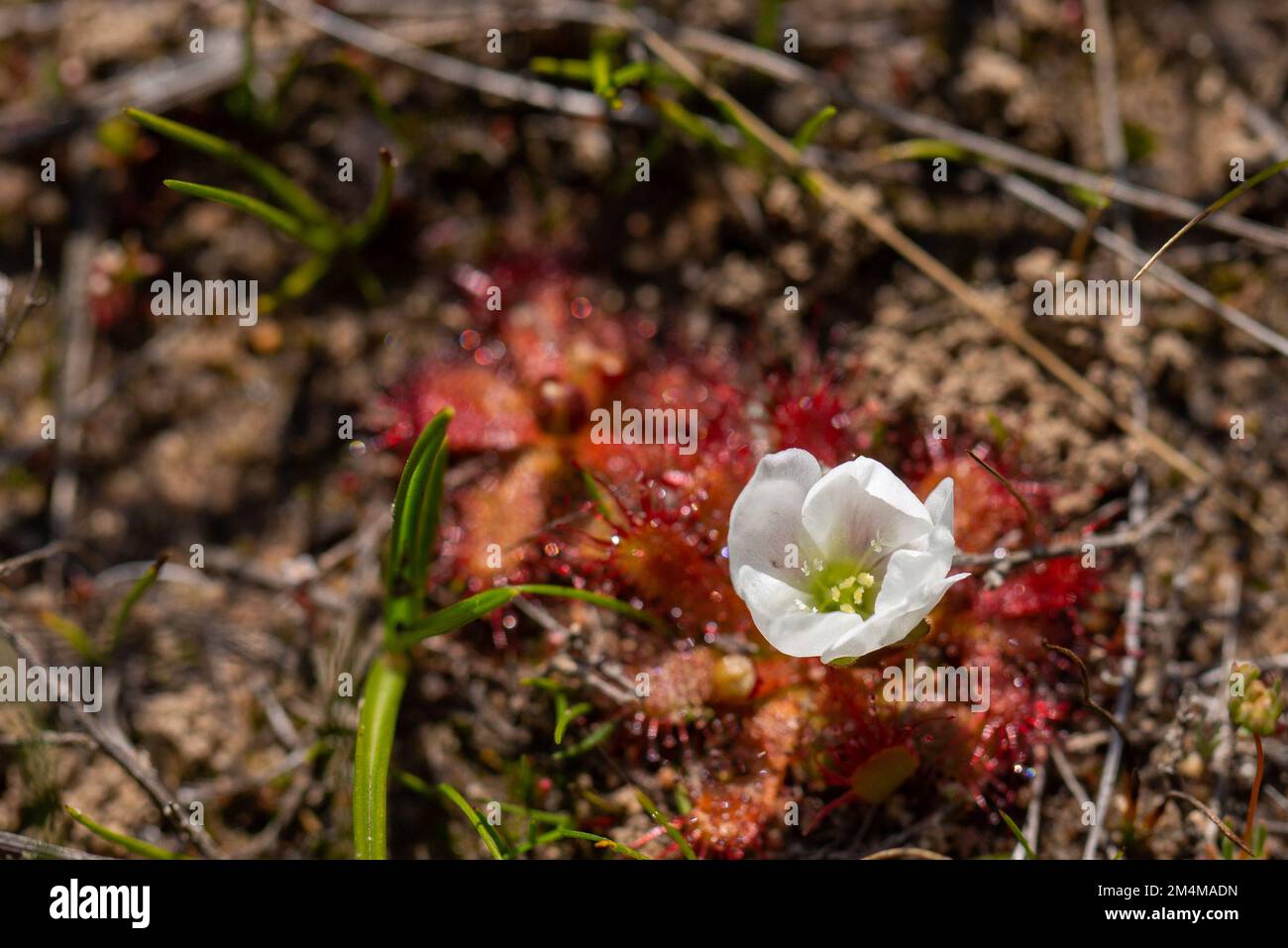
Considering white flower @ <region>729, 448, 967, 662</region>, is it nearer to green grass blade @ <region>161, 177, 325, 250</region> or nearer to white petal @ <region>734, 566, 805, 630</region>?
white petal @ <region>734, 566, 805, 630</region>

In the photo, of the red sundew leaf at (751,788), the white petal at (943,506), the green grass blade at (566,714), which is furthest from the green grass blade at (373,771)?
the white petal at (943,506)

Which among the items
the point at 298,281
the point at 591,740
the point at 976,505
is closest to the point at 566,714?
the point at 591,740

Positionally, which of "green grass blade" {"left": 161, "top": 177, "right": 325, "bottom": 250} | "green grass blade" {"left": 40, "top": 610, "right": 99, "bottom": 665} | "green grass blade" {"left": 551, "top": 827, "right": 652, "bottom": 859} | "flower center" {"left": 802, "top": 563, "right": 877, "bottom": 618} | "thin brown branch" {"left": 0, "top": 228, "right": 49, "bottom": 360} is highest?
"green grass blade" {"left": 161, "top": 177, "right": 325, "bottom": 250}

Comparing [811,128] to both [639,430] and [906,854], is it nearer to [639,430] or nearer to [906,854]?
[639,430]

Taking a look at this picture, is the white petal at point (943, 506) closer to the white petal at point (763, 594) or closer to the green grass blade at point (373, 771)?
the white petal at point (763, 594)

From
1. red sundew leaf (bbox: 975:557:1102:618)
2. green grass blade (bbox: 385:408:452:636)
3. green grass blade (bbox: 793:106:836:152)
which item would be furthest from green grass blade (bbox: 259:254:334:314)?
red sundew leaf (bbox: 975:557:1102:618)
